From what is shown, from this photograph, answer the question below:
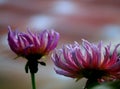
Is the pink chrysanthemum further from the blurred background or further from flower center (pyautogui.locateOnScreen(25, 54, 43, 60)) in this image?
the blurred background

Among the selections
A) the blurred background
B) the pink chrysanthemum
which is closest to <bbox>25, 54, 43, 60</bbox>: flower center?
the pink chrysanthemum

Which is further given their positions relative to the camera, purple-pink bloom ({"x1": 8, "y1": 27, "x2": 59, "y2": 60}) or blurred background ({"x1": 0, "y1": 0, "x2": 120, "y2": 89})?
blurred background ({"x1": 0, "y1": 0, "x2": 120, "y2": 89})

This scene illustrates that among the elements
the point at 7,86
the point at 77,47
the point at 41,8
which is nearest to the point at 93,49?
the point at 77,47

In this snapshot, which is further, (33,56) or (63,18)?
(63,18)

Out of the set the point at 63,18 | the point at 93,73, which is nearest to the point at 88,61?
the point at 93,73

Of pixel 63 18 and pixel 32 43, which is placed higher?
pixel 32 43

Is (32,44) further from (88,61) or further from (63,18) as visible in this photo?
Answer: (63,18)

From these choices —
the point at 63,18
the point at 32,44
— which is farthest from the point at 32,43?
the point at 63,18

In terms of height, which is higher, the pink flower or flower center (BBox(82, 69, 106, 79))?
the pink flower
